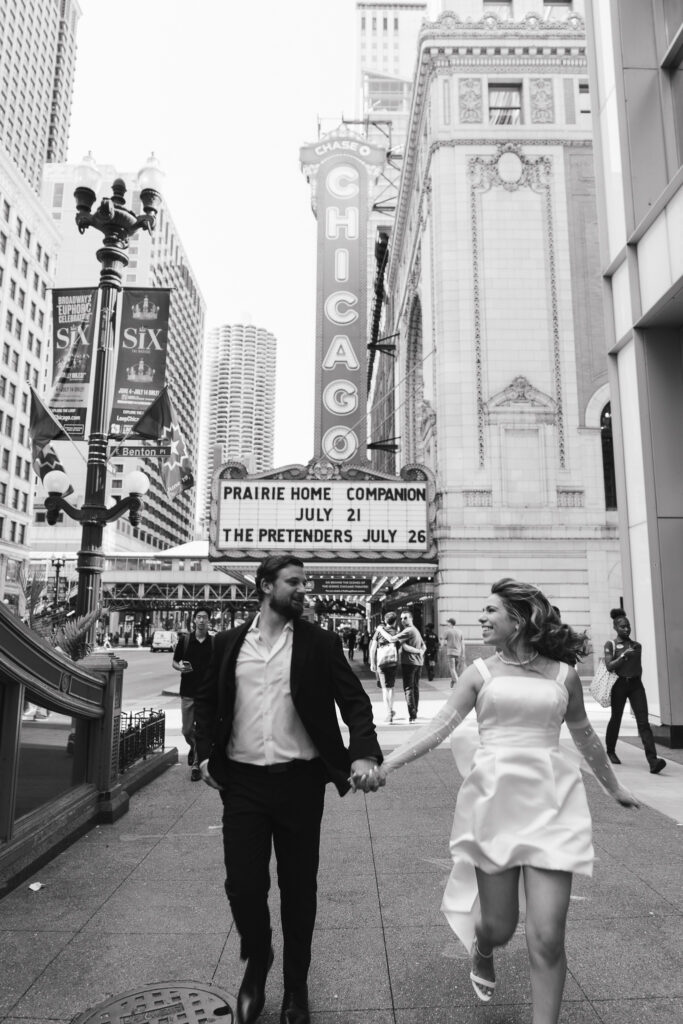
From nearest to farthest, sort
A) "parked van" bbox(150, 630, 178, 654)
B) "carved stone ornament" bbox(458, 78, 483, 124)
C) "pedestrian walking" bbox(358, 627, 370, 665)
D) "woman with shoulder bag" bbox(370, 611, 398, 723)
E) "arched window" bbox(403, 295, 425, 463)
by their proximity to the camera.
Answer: "woman with shoulder bag" bbox(370, 611, 398, 723), "carved stone ornament" bbox(458, 78, 483, 124), "pedestrian walking" bbox(358, 627, 370, 665), "arched window" bbox(403, 295, 425, 463), "parked van" bbox(150, 630, 178, 654)

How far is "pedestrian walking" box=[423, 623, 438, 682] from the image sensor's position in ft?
78.1

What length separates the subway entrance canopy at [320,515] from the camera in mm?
20453

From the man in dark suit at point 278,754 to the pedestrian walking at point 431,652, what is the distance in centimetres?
2093

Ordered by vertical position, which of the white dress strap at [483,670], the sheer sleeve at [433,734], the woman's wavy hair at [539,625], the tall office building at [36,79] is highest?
the tall office building at [36,79]

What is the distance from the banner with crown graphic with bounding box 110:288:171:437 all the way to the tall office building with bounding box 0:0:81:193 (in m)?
100.0

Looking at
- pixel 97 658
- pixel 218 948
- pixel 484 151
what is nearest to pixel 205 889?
pixel 218 948

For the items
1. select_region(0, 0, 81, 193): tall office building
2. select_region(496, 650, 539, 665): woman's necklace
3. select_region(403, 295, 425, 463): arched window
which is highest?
select_region(0, 0, 81, 193): tall office building

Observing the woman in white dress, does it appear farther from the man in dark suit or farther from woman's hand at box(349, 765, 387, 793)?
the man in dark suit

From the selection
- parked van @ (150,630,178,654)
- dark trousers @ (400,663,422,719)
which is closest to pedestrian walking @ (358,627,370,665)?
dark trousers @ (400,663,422,719)

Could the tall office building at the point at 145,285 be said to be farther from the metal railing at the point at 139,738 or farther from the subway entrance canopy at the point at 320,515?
the metal railing at the point at 139,738

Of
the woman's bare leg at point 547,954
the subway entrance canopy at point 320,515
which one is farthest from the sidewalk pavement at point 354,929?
the subway entrance canopy at point 320,515

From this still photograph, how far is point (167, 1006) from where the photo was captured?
314 centimetres

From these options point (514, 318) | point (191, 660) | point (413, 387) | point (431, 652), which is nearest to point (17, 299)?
point (413, 387)

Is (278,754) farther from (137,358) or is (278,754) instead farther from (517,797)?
(137,358)
